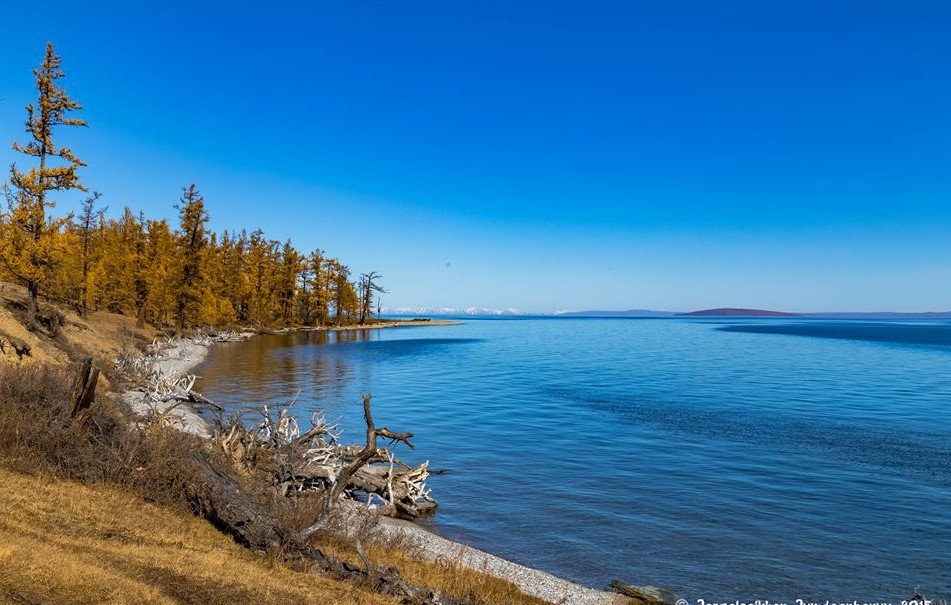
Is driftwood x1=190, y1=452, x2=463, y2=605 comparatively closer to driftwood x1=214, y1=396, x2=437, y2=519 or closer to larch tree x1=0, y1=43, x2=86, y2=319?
driftwood x1=214, y1=396, x2=437, y2=519

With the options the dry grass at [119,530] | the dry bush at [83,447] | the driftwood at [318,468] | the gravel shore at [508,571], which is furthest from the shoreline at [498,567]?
the dry bush at [83,447]

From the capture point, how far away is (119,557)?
815 cm

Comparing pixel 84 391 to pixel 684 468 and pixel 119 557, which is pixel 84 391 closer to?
pixel 119 557

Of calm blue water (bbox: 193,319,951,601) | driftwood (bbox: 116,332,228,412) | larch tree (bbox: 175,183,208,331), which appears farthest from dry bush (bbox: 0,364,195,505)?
larch tree (bbox: 175,183,208,331)

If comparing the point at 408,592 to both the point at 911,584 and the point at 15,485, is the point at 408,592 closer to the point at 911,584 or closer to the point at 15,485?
the point at 15,485

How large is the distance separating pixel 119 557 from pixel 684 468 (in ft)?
66.9

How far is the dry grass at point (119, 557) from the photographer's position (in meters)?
7.11

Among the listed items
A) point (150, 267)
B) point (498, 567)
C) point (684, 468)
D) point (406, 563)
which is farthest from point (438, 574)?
point (150, 267)

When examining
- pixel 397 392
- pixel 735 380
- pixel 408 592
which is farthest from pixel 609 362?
pixel 408 592

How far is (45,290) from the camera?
5734cm

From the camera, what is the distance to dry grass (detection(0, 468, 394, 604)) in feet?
23.3

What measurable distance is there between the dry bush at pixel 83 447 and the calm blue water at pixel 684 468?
26.4 feet

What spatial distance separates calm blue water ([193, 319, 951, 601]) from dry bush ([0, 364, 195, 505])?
806 centimetres

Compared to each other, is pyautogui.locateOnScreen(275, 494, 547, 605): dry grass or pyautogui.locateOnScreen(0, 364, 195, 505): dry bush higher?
pyautogui.locateOnScreen(0, 364, 195, 505): dry bush
